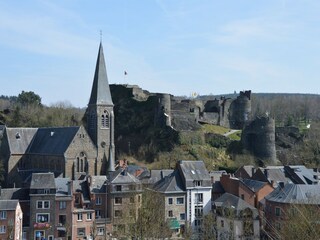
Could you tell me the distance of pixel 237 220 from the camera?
1738 inches

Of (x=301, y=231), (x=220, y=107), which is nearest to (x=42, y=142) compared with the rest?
(x=220, y=107)

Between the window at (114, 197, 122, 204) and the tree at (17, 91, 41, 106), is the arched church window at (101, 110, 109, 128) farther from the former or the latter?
the tree at (17, 91, 41, 106)

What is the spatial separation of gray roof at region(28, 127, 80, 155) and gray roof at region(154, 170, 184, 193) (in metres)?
12.6

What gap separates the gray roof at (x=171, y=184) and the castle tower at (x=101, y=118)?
955cm

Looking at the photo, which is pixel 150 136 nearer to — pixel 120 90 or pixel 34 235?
pixel 120 90

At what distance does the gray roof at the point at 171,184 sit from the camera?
5031 cm

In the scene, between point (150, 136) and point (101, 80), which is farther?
point (150, 136)

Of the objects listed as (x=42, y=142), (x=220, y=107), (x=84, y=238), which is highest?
(x=220, y=107)

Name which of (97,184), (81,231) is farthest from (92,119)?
(81,231)

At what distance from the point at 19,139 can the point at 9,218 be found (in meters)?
23.2

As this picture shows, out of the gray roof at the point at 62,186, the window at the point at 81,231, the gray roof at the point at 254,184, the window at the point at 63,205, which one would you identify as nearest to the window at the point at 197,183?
the gray roof at the point at 254,184

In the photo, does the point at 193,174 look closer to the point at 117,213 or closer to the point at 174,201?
the point at 174,201

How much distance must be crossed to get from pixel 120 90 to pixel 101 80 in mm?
23319

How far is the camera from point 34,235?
45.7 m
